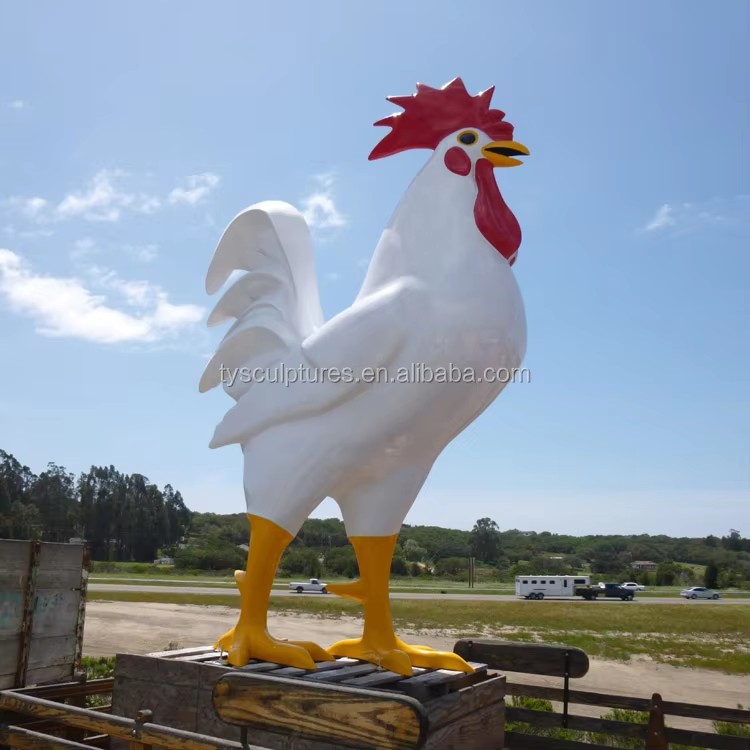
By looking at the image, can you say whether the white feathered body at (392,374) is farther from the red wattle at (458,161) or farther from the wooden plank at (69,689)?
the wooden plank at (69,689)

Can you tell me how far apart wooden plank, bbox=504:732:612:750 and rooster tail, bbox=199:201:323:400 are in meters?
3.25

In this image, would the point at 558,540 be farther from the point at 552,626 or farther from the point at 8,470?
the point at 552,626

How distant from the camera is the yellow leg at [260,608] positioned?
4066 mm

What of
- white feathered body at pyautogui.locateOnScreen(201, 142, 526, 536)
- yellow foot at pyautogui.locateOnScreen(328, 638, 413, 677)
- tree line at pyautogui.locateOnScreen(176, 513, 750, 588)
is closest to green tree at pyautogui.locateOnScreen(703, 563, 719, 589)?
tree line at pyautogui.locateOnScreen(176, 513, 750, 588)

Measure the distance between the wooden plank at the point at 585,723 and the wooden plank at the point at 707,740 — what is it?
25cm

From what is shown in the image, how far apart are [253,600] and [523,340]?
7.74 ft

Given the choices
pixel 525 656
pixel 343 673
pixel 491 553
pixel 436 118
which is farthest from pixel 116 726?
pixel 491 553

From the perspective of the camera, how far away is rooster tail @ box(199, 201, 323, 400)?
4797mm

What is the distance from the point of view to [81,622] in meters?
5.43

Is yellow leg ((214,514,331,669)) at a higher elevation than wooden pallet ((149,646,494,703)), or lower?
higher

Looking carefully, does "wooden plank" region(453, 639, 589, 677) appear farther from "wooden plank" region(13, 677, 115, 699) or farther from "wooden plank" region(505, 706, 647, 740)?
"wooden plank" region(13, 677, 115, 699)

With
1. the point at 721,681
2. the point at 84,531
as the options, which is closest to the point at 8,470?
the point at 84,531

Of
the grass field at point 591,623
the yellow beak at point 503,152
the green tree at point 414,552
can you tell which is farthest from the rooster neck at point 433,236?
the green tree at point 414,552

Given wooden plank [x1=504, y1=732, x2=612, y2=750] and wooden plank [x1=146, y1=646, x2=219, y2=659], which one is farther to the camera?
wooden plank [x1=504, y1=732, x2=612, y2=750]
